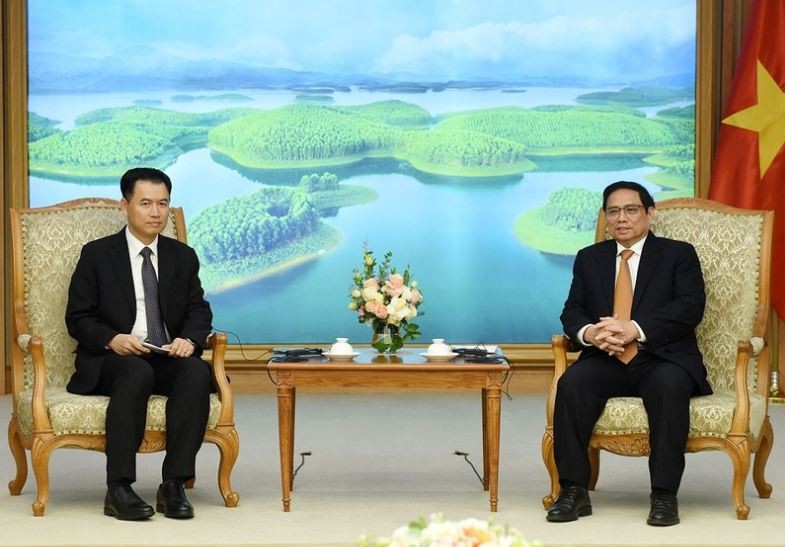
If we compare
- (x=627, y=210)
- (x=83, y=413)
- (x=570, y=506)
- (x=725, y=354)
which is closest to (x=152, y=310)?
(x=83, y=413)

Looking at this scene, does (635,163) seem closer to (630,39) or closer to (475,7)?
(630,39)

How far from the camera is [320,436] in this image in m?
6.17

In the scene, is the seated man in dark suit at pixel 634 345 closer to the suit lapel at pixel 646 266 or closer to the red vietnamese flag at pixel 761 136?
the suit lapel at pixel 646 266

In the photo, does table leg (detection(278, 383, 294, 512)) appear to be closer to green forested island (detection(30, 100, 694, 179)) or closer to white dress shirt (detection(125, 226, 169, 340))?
white dress shirt (detection(125, 226, 169, 340))

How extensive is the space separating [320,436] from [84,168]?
2.73 metres

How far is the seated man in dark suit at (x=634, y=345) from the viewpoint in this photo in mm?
4223

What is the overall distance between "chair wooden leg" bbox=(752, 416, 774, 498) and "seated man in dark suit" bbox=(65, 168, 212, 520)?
1.99m

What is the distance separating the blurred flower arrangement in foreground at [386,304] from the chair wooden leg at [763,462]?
1322 millimetres

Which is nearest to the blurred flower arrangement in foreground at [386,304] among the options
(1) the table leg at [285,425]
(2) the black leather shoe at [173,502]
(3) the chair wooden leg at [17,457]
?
(1) the table leg at [285,425]

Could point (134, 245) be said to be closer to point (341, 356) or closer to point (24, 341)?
point (24, 341)

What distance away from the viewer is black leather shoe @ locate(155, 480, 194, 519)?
4.27 m

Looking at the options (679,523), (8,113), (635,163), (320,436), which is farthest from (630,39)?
(679,523)

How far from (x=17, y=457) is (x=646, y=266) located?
7.91 feet

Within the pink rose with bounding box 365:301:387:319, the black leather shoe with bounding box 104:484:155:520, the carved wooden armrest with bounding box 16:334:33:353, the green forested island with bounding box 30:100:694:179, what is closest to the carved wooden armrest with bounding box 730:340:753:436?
the pink rose with bounding box 365:301:387:319
